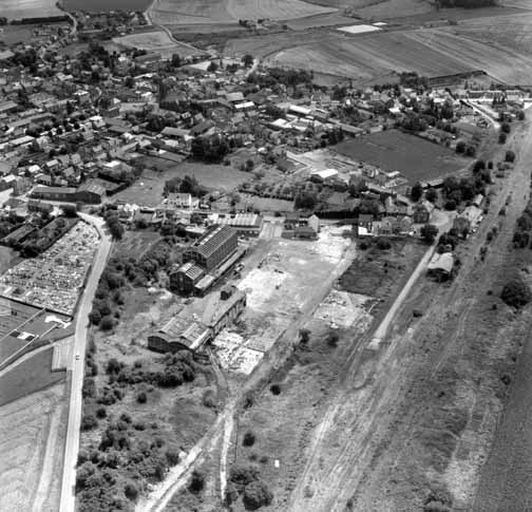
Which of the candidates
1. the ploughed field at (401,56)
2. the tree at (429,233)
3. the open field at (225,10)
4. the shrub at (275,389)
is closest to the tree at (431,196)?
the tree at (429,233)

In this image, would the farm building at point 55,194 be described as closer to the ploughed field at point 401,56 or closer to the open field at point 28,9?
the ploughed field at point 401,56

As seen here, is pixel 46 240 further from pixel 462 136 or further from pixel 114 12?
pixel 114 12

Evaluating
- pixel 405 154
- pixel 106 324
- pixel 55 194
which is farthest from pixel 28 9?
pixel 106 324

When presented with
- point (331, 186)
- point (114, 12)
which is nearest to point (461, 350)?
point (331, 186)

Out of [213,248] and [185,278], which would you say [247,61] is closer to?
[213,248]

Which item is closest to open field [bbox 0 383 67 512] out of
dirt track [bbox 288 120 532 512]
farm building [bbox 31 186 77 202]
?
dirt track [bbox 288 120 532 512]

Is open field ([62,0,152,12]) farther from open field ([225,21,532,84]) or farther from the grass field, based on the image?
the grass field
